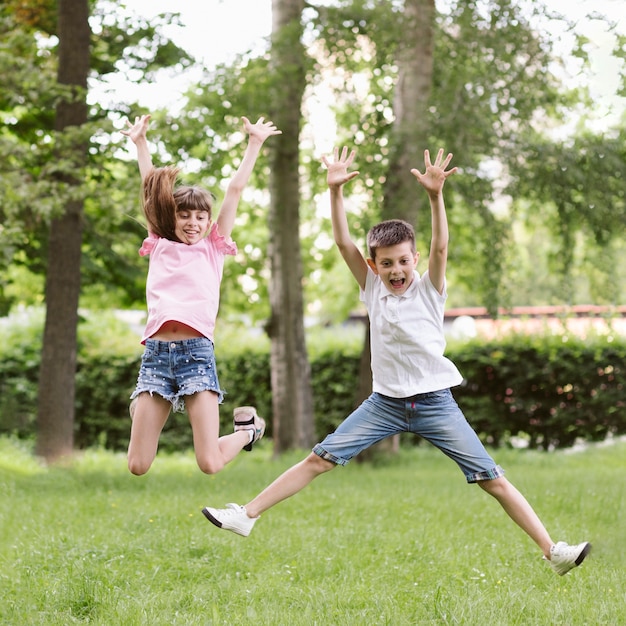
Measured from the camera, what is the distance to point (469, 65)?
11836mm

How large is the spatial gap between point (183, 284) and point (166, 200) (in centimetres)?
49

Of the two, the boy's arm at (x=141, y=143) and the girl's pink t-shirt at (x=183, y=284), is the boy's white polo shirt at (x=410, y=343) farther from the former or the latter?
the boy's arm at (x=141, y=143)

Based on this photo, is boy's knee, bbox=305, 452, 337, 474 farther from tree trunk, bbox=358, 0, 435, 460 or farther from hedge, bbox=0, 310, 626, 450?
hedge, bbox=0, 310, 626, 450

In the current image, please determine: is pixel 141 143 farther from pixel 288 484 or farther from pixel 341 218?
pixel 288 484

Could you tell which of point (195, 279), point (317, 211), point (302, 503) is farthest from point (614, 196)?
point (317, 211)

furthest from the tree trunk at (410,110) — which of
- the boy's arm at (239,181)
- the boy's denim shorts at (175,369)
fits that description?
the boy's denim shorts at (175,369)

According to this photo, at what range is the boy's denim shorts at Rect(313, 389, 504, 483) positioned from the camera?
16.5ft

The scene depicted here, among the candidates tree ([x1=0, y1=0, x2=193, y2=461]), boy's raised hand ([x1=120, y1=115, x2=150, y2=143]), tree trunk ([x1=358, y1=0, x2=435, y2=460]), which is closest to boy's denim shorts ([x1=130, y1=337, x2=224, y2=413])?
boy's raised hand ([x1=120, y1=115, x2=150, y2=143])

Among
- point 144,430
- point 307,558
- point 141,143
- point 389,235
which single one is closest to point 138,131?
point 141,143

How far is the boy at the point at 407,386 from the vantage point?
16.4 ft

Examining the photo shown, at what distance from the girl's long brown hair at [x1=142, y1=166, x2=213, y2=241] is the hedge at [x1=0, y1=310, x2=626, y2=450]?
11.1m

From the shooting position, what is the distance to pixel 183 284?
5141 mm

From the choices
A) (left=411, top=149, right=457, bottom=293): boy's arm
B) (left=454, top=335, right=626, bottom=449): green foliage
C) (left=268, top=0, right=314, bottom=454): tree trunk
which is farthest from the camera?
(left=454, top=335, right=626, bottom=449): green foliage

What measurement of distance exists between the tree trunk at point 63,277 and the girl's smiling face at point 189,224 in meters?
6.77
